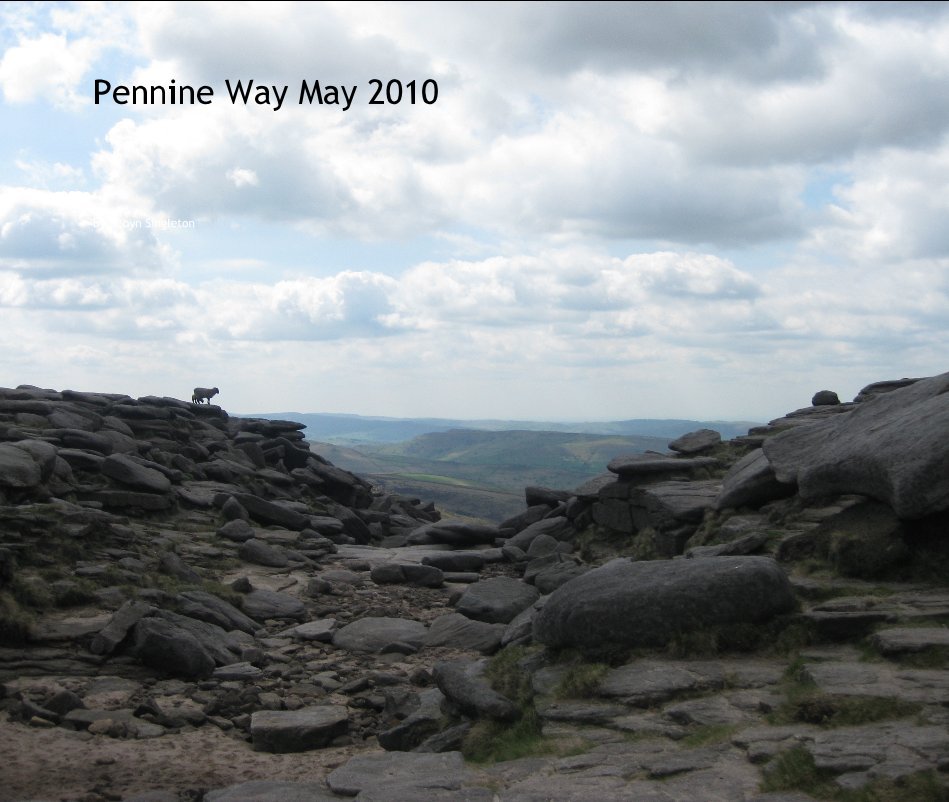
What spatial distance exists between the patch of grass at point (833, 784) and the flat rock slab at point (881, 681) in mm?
1777

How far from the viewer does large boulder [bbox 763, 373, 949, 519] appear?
14164 mm

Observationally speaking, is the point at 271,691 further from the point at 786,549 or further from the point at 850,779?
the point at 850,779

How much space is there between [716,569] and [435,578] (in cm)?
1682

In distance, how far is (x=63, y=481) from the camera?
3078cm

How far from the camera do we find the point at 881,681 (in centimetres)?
1105

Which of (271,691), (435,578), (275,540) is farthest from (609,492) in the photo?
(271,691)

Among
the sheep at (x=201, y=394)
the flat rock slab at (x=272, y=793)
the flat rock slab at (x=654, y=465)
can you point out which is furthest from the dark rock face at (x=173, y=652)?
the sheep at (x=201, y=394)

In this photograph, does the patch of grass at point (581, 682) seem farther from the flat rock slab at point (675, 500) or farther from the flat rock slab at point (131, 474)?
the flat rock slab at point (131, 474)

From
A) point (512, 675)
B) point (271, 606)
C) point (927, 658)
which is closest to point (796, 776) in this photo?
point (927, 658)

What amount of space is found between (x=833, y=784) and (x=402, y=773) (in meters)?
5.09

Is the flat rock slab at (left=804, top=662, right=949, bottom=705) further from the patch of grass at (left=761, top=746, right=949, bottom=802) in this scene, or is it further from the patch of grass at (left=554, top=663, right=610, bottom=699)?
the patch of grass at (left=554, top=663, right=610, bottom=699)

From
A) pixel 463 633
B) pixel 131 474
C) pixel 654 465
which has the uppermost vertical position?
pixel 654 465

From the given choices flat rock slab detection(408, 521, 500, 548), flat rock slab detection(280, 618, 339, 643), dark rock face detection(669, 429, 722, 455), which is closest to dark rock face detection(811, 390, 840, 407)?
dark rock face detection(669, 429, 722, 455)

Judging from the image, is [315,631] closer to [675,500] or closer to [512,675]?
[512,675]
